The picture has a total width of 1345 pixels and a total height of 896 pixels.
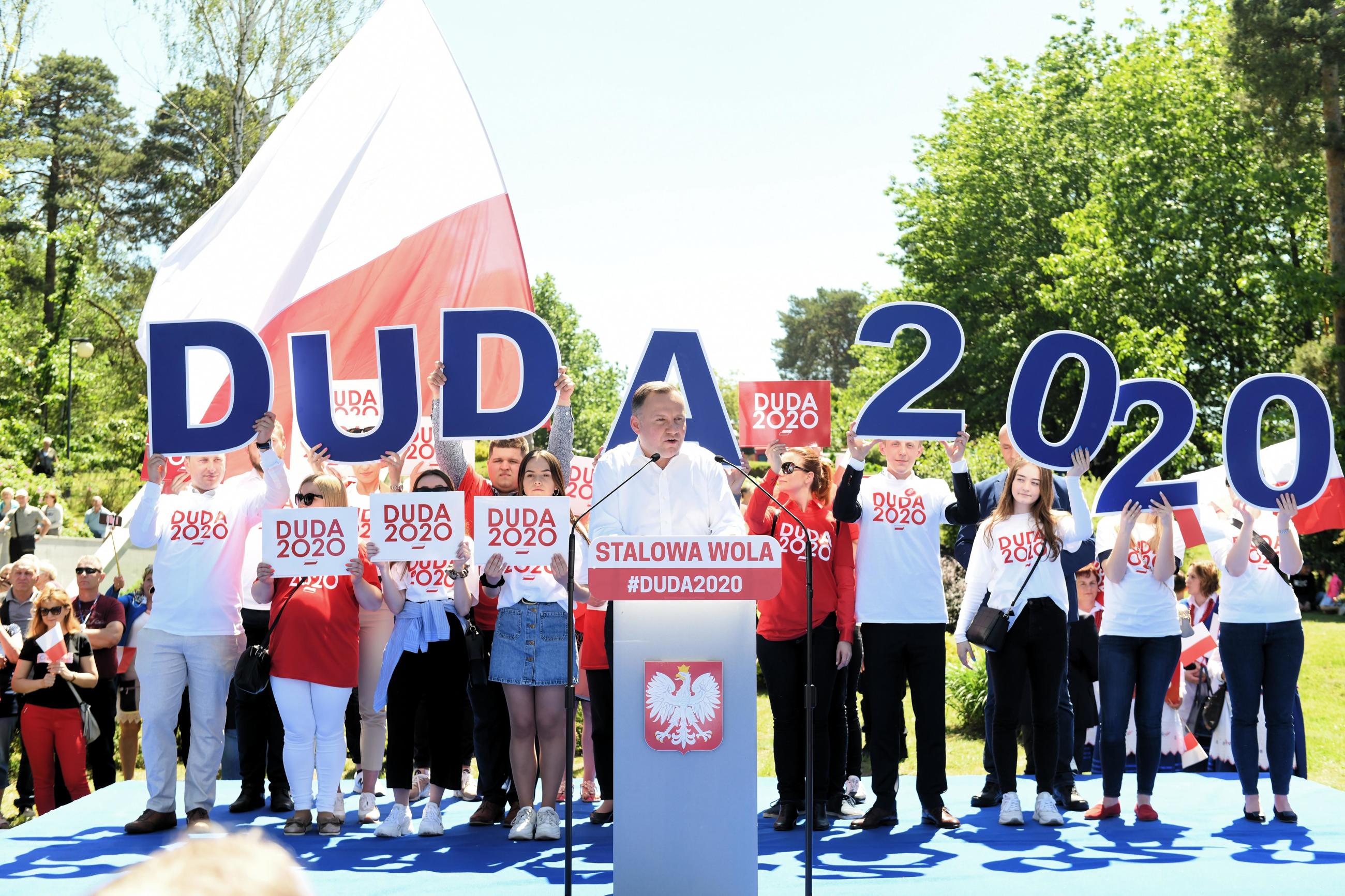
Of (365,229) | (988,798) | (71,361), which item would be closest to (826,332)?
(71,361)

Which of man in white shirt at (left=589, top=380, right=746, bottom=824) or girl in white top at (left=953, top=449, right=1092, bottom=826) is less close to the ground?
man in white shirt at (left=589, top=380, right=746, bottom=824)

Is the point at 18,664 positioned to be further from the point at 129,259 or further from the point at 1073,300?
the point at 129,259

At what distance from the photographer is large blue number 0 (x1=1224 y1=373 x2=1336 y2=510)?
707cm

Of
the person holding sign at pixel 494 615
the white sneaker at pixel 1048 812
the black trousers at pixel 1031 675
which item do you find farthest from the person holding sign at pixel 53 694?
the white sneaker at pixel 1048 812

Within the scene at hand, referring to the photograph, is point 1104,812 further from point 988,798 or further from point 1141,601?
point 1141,601

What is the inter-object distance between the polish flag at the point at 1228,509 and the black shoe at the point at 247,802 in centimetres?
568

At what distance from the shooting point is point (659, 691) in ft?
16.4

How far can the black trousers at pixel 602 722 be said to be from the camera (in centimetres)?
694

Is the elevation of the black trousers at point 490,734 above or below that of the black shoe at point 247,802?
above

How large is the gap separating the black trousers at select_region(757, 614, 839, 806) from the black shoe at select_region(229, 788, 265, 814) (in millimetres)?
2912

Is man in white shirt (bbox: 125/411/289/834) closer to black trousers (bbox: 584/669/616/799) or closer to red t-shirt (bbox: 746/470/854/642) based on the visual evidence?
black trousers (bbox: 584/669/616/799)

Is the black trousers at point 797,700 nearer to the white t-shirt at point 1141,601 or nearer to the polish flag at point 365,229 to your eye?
the white t-shirt at point 1141,601

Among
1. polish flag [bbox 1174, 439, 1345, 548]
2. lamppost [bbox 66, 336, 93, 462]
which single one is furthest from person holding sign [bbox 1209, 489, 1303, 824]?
lamppost [bbox 66, 336, 93, 462]

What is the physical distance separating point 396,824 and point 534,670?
1.11m
